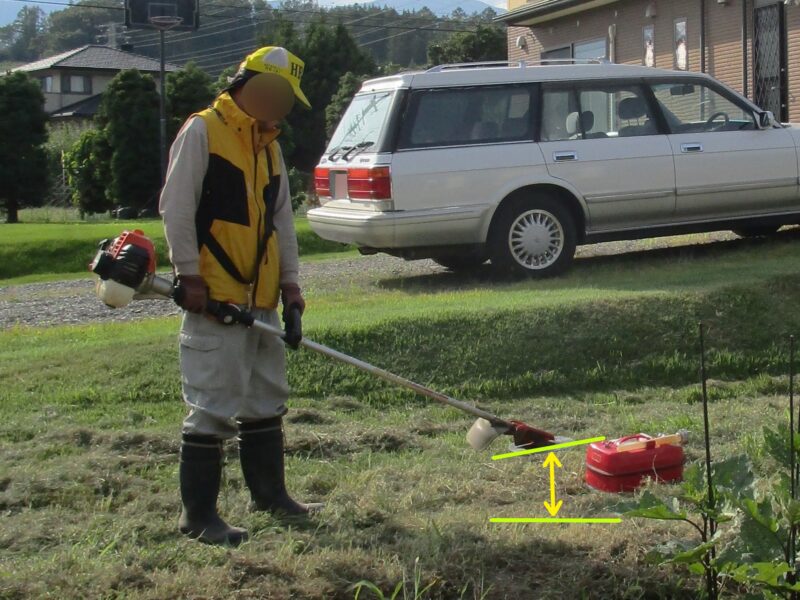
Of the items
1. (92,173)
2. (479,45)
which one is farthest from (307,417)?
(479,45)

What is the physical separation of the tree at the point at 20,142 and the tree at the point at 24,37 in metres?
85.7

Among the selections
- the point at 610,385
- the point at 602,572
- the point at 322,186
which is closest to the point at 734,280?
the point at 610,385

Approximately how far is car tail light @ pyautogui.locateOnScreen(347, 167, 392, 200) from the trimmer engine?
5.67 meters

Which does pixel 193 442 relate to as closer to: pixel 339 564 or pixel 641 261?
pixel 339 564

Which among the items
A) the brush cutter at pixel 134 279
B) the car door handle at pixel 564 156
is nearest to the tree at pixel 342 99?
the car door handle at pixel 564 156

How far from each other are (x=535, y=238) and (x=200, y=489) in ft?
21.1

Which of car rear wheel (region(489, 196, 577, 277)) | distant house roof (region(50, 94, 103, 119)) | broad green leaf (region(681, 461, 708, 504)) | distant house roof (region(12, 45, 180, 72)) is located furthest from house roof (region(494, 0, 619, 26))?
distant house roof (region(12, 45, 180, 72))

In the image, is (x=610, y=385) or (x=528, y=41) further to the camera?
(x=528, y=41)

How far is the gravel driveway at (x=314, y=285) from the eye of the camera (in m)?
11.0

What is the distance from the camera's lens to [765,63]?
61.6ft

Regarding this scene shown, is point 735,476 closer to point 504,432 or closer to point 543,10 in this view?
point 504,432

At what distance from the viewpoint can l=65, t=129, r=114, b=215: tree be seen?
106 ft

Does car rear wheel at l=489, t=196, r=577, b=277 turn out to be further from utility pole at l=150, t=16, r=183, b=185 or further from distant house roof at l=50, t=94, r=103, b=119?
distant house roof at l=50, t=94, r=103, b=119

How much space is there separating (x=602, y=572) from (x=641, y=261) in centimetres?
742
